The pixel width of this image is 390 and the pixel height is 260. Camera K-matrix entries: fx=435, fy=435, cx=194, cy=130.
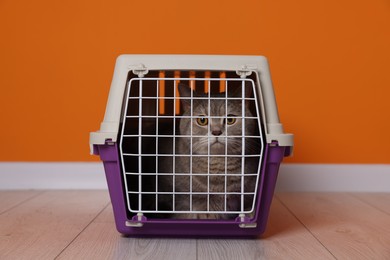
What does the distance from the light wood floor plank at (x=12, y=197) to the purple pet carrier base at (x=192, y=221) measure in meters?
0.61

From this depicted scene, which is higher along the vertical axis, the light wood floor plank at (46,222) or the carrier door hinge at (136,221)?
the carrier door hinge at (136,221)

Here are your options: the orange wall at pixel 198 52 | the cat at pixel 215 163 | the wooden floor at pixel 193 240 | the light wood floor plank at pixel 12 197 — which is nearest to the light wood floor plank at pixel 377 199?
the wooden floor at pixel 193 240

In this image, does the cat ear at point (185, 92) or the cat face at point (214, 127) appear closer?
the cat face at point (214, 127)

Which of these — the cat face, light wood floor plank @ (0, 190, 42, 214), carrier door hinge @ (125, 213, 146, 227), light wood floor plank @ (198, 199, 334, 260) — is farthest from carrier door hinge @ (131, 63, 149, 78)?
light wood floor plank @ (0, 190, 42, 214)

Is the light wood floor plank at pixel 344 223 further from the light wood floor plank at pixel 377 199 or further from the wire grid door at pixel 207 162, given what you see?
the wire grid door at pixel 207 162

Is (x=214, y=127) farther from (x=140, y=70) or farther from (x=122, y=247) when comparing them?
(x=122, y=247)

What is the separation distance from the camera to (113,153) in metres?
1.16

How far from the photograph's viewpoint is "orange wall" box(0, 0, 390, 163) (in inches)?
80.0

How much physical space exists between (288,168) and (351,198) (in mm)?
321

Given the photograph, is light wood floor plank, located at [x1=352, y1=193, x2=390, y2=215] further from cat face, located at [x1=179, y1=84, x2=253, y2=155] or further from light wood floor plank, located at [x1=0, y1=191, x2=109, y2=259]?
light wood floor plank, located at [x1=0, y1=191, x2=109, y2=259]

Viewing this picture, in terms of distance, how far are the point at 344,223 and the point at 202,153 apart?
21.8 inches

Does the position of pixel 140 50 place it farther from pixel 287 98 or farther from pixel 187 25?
pixel 287 98

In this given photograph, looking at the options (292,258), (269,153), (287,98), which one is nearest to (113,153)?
(269,153)

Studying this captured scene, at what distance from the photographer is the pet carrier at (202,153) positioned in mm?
1166
